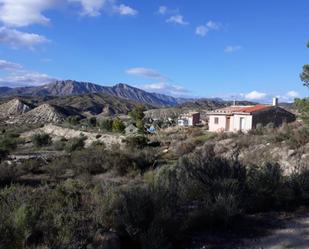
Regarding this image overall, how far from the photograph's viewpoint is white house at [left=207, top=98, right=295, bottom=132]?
5056cm

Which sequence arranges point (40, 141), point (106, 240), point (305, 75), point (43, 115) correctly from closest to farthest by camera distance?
1. point (106, 240)
2. point (305, 75)
3. point (40, 141)
4. point (43, 115)

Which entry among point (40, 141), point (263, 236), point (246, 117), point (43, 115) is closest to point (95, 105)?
point (43, 115)

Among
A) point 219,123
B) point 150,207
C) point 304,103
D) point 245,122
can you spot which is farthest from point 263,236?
point 219,123

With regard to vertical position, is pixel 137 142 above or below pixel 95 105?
below

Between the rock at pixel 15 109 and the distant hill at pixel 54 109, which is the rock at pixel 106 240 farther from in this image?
the rock at pixel 15 109

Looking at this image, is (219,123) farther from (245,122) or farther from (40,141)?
(40,141)

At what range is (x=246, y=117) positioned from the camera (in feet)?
167

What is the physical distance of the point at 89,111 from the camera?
6240 inches

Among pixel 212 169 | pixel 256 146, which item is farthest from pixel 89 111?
pixel 212 169

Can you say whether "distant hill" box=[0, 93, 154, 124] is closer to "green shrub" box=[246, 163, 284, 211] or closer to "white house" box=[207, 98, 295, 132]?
"white house" box=[207, 98, 295, 132]

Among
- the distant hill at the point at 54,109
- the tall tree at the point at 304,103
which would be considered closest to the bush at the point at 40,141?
the tall tree at the point at 304,103

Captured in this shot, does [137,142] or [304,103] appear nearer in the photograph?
[304,103]

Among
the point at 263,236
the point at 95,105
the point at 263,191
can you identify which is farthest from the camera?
the point at 95,105

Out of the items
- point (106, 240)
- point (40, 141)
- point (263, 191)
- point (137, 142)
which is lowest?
point (40, 141)
